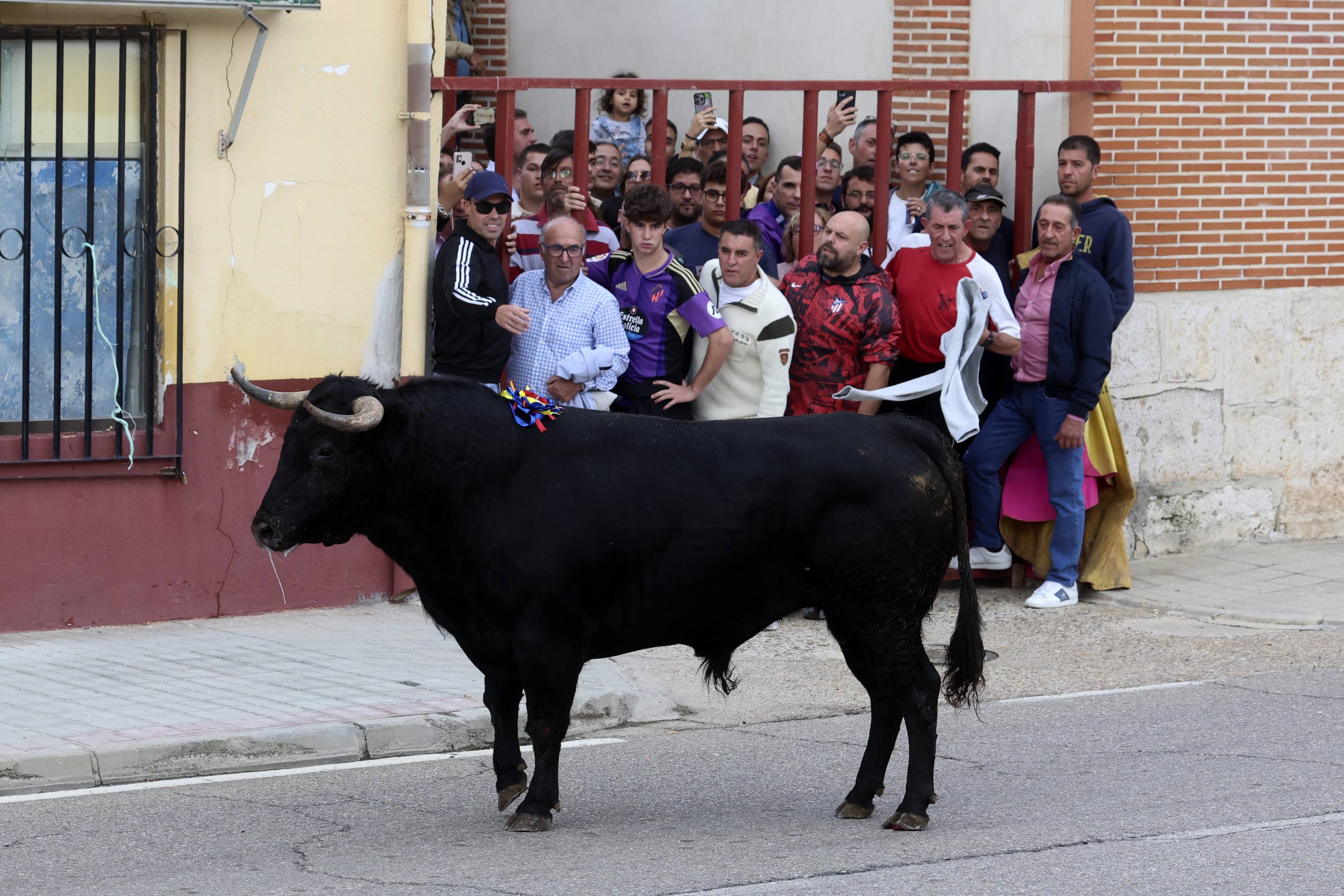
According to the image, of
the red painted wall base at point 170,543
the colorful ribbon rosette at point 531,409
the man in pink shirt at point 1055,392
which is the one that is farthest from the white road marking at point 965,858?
the red painted wall base at point 170,543

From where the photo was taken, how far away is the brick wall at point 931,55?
13.0 meters

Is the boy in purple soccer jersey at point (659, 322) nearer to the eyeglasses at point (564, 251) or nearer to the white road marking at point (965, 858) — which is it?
the eyeglasses at point (564, 251)

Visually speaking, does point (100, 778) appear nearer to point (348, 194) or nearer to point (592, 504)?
point (592, 504)

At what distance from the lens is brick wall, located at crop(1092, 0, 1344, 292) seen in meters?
11.4

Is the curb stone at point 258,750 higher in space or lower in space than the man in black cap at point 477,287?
lower

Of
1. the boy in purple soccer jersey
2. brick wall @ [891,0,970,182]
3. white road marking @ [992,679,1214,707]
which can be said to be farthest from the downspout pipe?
brick wall @ [891,0,970,182]

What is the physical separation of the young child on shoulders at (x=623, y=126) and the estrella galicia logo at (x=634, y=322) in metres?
3.12

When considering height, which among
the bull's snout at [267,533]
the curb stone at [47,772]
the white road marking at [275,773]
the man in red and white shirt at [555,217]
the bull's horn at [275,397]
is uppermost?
the man in red and white shirt at [555,217]

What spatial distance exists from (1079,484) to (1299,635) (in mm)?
1552

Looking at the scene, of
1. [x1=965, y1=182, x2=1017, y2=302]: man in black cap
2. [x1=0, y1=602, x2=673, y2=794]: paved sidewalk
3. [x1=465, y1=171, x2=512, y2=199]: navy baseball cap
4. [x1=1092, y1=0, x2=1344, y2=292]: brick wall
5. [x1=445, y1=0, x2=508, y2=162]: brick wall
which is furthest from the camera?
[x1=445, y1=0, x2=508, y2=162]: brick wall

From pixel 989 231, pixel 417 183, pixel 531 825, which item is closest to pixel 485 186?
pixel 417 183

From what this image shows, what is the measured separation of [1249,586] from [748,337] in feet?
12.2

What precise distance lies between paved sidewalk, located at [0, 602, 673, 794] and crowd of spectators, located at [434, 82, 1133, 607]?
60.8 inches

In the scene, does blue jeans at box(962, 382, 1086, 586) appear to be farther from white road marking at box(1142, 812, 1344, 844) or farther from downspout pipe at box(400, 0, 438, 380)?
white road marking at box(1142, 812, 1344, 844)
